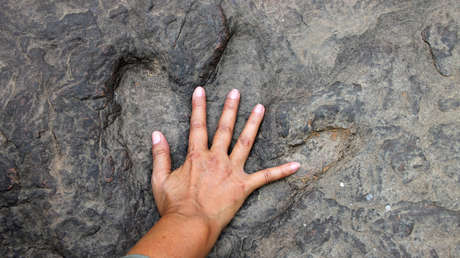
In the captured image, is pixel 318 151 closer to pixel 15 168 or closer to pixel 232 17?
pixel 232 17

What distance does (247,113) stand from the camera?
157cm

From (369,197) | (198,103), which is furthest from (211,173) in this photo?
(369,197)

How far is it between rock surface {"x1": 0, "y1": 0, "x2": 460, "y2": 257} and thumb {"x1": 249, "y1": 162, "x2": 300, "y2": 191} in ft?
0.18

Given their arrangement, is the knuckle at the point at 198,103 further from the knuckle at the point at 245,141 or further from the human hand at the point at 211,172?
the knuckle at the point at 245,141

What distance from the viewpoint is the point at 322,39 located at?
5.14 feet

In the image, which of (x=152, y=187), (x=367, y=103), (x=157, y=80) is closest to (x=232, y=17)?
(x=157, y=80)

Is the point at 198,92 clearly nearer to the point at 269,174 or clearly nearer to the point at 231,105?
the point at 231,105

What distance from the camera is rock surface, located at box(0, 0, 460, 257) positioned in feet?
4.62

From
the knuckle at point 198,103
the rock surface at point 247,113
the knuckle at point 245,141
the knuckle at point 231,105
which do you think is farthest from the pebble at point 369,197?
the knuckle at point 198,103

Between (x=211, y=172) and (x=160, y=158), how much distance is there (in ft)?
0.68

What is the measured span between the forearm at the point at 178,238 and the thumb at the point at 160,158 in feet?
0.60

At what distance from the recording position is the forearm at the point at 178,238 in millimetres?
1217

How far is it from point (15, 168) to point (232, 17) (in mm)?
1000

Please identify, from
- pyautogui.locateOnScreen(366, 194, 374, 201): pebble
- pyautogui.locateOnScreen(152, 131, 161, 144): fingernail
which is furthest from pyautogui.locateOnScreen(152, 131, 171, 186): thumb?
pyautogui.locateOnScreen(366, 194, 374, 201): pebble
